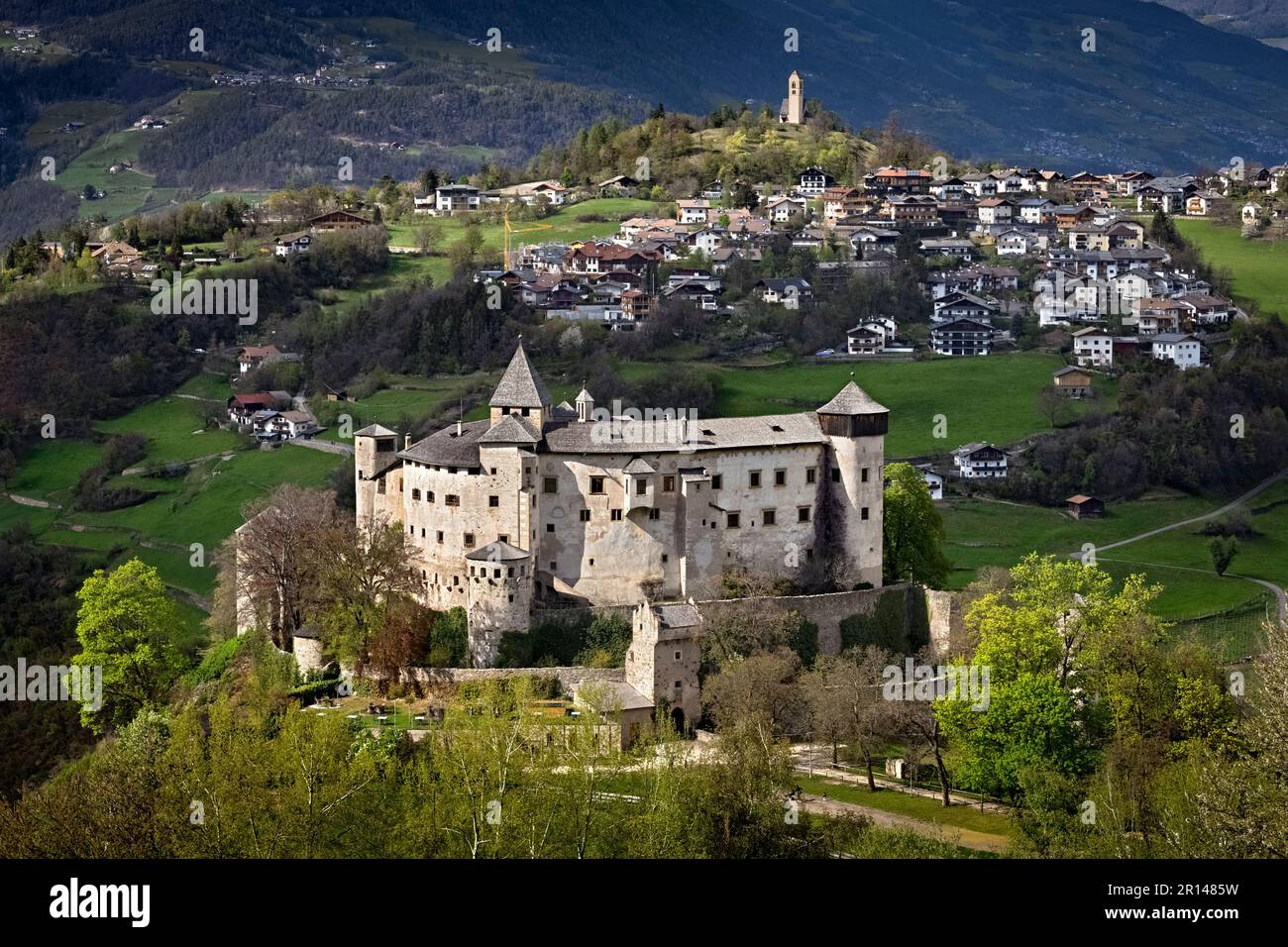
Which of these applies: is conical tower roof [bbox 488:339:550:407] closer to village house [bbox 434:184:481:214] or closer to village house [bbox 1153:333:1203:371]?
village house [bbox 1153:333:1203:371]

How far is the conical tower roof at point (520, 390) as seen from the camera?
212 ft

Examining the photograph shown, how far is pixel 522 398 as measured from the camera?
212ft

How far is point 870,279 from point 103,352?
171 feet

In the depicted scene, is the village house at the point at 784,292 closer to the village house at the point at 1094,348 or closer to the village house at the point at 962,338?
the village house at the point at 962,338

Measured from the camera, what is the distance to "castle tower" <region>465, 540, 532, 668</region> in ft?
200

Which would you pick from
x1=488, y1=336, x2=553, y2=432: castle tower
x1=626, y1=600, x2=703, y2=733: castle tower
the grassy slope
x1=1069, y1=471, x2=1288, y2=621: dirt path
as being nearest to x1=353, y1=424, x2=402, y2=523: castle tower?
x1=488, y1=336, x2=553, y2=432: castle tower

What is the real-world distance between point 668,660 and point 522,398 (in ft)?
34.5

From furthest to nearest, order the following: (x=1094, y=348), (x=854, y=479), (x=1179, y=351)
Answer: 1. (x=1179, y=351)
2. (x=1094, y=348)
3. (x=854, y=479)

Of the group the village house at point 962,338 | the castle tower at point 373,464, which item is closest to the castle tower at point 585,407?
the castle tower at point 373,464

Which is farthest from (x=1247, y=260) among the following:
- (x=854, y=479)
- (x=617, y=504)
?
(x=617, y=504)

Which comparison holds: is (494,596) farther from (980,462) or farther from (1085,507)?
(1085,507)

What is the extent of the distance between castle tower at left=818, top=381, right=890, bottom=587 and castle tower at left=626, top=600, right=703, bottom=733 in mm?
7807

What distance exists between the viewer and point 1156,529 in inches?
4107
